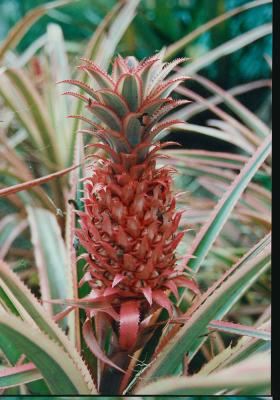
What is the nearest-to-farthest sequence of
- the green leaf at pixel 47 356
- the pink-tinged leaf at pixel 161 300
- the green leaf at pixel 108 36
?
the green leaf at pixel 47 356 < the pink-tinged leaf at pixel 161 300 < the green leaf at pixel 108 36

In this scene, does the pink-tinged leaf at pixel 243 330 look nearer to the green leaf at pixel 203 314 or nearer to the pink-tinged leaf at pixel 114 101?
the green leaf at pixel 203 314

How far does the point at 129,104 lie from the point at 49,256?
335 millimetres

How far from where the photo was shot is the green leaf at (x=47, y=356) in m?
0.55

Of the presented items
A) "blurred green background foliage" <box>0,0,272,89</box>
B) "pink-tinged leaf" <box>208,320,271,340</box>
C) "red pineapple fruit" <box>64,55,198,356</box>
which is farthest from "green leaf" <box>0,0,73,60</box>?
"pink-tinged leaf" <box>208,320,271,340</box>

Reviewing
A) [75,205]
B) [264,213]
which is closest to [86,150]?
[75,205]

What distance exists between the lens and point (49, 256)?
33.7 inches

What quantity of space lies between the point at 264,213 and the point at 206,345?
1.00ft

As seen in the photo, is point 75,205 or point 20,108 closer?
point 75,205

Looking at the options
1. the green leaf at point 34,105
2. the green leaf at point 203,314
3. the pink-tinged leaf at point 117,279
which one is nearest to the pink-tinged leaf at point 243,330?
the green leaf at point 203,314

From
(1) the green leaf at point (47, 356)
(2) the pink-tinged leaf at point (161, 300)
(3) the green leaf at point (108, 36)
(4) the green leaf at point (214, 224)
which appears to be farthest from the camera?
(3) the green leaf at point (108, 36)

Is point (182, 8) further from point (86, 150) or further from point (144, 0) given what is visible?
point (86, 150)

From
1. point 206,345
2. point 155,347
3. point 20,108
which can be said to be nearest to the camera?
point 155,347

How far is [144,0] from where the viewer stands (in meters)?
1.06

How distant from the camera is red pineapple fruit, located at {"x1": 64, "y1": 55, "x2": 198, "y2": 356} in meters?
0.63
